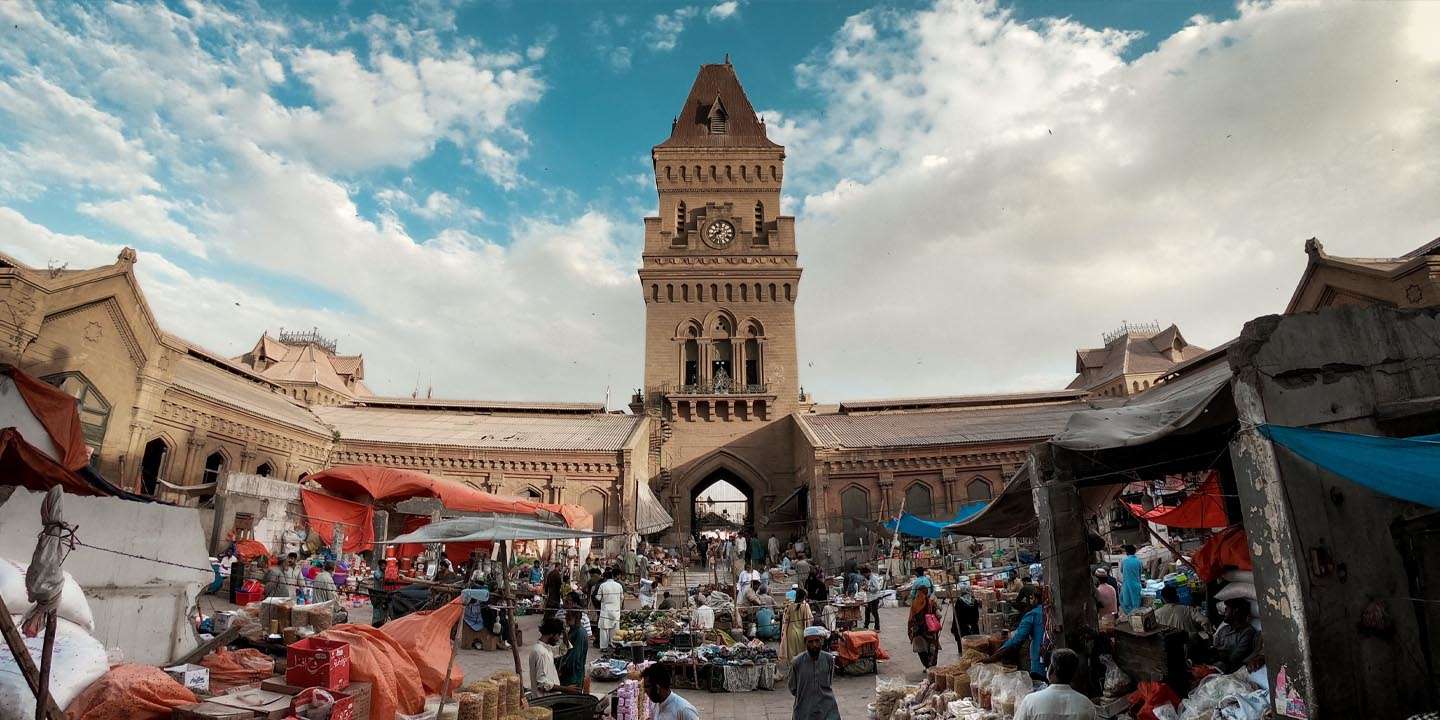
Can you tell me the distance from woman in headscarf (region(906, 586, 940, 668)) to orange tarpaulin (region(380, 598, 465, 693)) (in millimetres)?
6301

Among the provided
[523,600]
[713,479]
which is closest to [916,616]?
[523,600]

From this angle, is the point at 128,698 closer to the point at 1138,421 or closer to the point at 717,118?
the point at 1138,421

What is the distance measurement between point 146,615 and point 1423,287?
26821mm

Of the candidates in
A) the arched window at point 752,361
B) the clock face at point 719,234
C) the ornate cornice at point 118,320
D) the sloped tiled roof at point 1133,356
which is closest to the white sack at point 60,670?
the ornate cornice at point 118,320

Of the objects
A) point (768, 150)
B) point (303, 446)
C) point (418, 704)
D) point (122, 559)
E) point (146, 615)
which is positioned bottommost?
point (418, 704)

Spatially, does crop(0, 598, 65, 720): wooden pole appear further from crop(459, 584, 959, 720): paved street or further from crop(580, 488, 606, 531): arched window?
crop(580, 488, 606, 531): arched window

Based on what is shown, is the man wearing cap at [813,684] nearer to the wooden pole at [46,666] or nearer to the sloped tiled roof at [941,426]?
the wooden pole at [46,666]

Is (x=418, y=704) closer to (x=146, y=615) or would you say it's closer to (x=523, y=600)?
(x=146, y=615)

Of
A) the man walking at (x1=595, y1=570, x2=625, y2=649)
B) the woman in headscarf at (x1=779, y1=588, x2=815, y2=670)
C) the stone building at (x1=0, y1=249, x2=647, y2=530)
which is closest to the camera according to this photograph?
the woman in headscarf at (x1=779, y1=588, x2=815, y2=670)

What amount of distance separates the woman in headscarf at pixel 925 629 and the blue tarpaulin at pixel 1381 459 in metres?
6.08

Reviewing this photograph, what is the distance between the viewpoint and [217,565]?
51.1 feet

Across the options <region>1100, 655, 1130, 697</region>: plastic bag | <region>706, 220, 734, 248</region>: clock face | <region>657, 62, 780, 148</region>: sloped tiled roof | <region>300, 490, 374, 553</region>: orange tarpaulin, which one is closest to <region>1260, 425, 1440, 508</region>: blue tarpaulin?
<region>1100, 655, 1130, 697</region>: plastic bag

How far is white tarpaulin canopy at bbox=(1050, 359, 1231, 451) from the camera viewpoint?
5957 mm

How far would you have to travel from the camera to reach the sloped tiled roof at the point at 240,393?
21.6 metres
